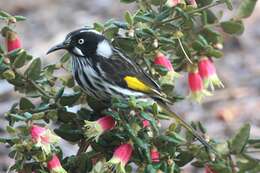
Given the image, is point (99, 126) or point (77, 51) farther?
point (77, 51)

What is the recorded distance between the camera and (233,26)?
3867mm

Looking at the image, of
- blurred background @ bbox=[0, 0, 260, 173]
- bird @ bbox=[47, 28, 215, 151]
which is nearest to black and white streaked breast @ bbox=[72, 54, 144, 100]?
bird @ bbox=[47, 28, 215, 151]

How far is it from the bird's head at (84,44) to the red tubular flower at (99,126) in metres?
0.42

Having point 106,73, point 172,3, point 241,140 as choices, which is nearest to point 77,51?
point 106,73

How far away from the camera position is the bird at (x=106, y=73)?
12.0 ft

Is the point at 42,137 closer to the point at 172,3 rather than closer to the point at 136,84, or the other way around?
the point at 136,84

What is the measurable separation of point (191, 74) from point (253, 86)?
3636 mm

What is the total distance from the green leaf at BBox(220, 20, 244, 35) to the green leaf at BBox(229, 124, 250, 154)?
1.99 feet

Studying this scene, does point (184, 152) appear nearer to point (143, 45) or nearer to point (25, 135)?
point (143, 45)

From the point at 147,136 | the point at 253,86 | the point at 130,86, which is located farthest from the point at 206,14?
the point at 253,86

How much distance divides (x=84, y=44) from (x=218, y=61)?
163 inches

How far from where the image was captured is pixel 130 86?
370 cm

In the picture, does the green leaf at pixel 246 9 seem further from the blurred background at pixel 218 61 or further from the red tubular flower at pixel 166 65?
the blurred background at pixel 218 61

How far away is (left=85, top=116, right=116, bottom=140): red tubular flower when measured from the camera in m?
3.34
